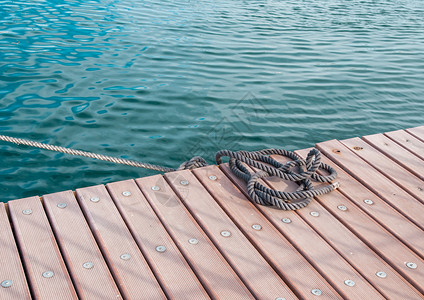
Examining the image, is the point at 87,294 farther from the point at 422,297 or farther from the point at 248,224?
the point at 422,297

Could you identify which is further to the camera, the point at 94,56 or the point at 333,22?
the point at 333,22

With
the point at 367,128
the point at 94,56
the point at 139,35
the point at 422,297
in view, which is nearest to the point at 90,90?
the point at 94,56

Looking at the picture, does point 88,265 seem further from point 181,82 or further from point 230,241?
point 181,82

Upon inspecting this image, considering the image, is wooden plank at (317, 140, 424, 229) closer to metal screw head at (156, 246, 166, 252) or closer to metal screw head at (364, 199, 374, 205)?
metal screw head at (364, 199, 374, 205)

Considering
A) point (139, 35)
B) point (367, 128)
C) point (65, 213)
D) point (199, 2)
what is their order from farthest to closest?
point (199, 2) → point (139, 35) → point (367, 128) → point (65, 213)

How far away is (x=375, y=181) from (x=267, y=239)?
0.96 meters

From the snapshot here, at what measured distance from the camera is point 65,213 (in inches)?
98.3

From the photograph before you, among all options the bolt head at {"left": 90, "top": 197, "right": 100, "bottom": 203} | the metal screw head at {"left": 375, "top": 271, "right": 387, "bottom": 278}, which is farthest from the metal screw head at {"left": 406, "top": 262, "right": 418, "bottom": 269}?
the bolt head at {"left": 90, "top": 197, "right": 100, "bottom": 203}

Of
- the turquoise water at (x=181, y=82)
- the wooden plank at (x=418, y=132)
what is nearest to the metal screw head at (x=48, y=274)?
the turquoise water at (x=181, y=82)

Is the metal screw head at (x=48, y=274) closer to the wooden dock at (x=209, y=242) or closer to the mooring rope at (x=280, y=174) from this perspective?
the wooden dock at (x=209, y=242)

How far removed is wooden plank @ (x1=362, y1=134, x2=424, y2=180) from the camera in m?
3.19

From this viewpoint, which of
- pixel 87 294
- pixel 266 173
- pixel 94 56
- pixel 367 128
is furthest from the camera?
pixel 94 56

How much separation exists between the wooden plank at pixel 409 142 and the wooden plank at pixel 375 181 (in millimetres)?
457

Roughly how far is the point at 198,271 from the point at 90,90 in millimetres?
3779
